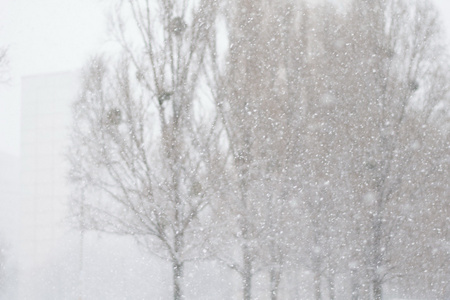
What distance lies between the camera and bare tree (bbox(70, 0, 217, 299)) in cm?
561

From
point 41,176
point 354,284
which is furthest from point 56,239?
point 354,284

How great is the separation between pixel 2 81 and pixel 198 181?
7.63 feet

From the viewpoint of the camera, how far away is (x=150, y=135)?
5.73m

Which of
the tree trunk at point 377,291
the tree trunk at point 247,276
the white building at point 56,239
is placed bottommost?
the tree trunk at point 377,291

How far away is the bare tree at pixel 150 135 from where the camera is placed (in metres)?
5.61

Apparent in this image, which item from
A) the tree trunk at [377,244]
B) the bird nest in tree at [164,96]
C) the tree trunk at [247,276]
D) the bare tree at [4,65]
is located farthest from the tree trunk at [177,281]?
the bare tree at [4,65]

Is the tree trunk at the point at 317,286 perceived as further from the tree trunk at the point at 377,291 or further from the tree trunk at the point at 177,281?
the tree trunk at the point at 177,281

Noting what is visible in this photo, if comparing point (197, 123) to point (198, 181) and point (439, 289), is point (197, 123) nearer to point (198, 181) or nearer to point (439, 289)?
point (198, 181)

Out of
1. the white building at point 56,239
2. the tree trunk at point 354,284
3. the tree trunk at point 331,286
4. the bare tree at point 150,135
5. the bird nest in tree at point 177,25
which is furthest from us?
the white building at point 56,239

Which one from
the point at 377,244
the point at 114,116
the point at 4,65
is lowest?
the point at 377,244

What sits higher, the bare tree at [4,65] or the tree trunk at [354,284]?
the bare tree at [4,65]

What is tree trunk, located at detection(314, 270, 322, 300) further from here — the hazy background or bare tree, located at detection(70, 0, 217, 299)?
the hazy background

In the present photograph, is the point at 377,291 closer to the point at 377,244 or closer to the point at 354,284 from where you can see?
the point at 354,284

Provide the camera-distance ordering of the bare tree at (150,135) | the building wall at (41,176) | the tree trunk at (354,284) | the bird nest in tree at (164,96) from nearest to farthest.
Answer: the bare tree at (150,135)
the bird nest in tree at (164,96)
the tree trunk at (354,284)
the building wall at (41,176)
